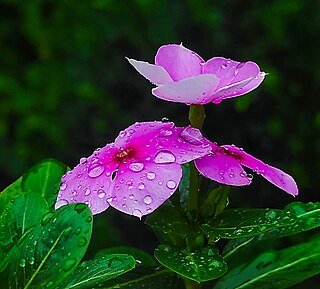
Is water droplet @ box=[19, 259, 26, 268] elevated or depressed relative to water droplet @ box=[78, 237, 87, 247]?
depressed

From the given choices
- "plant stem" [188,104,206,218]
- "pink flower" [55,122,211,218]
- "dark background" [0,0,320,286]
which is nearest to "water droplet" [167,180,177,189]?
"pink flower" [55,122,211,218]

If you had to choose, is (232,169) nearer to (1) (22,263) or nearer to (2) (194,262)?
(2) (194,262)

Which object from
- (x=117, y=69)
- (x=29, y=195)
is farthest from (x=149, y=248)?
(x=29, y=195)

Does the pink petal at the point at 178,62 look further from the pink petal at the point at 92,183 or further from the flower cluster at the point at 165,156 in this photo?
the pink petal at the point at 92,183

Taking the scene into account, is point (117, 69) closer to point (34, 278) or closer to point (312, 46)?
point (312, 46)

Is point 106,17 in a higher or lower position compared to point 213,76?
lower

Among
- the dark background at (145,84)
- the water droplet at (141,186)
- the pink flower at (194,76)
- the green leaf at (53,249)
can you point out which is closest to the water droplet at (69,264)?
the green leaf at (53,249)

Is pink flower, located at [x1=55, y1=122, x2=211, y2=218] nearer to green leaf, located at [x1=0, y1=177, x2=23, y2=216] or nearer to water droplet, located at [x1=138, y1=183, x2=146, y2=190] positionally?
water droplet, located at [x1=138, y1=183, x2=146, y2=190]
